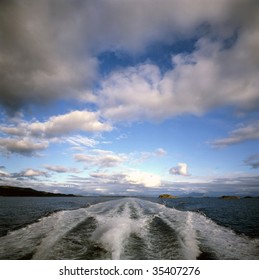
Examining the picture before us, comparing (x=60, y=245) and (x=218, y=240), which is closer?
(x=60, y=245)

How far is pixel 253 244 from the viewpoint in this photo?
13.5 m

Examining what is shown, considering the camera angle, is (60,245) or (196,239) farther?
(196,239)

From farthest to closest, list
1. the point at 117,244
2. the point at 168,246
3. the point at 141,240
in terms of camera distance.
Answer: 1. the point at 141,240
2. the point at 168,246
3. the point at 117,244

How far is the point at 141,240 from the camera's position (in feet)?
39.3

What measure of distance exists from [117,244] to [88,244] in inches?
74.7
